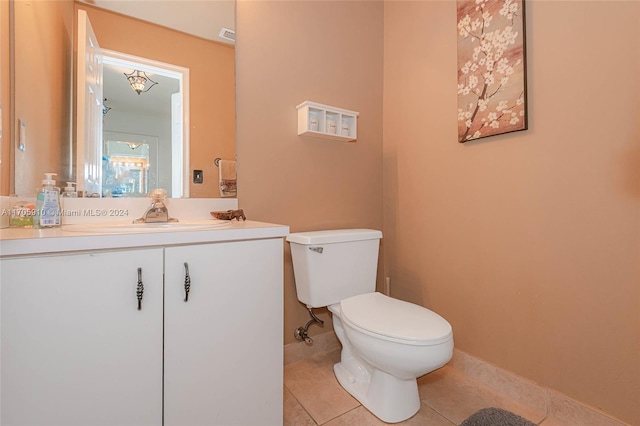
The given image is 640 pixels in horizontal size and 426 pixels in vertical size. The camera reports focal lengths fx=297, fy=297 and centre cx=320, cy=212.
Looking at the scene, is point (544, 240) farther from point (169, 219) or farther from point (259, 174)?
point (169, 219)

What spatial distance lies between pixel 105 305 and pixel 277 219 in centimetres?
92

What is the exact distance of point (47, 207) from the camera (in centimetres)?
103

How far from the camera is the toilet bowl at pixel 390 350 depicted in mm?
1122

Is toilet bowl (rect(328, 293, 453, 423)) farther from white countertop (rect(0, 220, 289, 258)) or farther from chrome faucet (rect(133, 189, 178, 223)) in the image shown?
chrome faucet (rect(133, 189, 178, 223))

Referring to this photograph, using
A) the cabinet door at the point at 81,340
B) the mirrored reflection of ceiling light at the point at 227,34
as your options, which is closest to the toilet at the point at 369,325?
the cabinet door at the point at 81,340

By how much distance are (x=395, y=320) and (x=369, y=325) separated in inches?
4.7

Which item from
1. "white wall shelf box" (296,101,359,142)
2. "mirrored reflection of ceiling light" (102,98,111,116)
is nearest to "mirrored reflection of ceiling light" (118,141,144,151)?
"mirrored reflection of ceiling light" (102,98,111,116)

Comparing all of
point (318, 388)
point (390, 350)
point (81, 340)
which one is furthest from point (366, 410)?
point (81, 340)

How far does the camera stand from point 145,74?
133 cm

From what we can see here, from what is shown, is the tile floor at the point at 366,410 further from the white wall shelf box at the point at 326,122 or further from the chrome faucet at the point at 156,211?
the white wall shelf box at the point at 326,122

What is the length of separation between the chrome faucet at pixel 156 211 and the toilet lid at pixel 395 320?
35.3 inches

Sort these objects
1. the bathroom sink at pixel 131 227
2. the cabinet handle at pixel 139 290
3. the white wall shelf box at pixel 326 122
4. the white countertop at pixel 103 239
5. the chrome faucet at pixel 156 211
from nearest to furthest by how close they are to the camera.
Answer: the white countertop at pixel 103 239 → the cabinet handle at pixel 139 290 → the bathroom sink at pixel 131 227 → the chrome faucet at pixel 156 211 → the white wall shelf box at pixel 326 122

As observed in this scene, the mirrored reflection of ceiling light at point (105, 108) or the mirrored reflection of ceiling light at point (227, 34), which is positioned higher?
the mirrored reflection of ceiling light at point (227, 34)

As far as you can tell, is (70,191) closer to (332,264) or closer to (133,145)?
(133,145)
